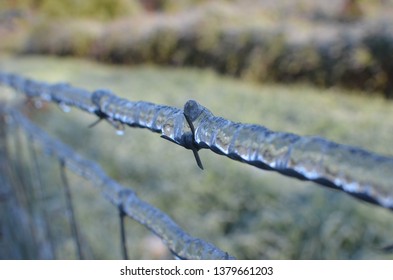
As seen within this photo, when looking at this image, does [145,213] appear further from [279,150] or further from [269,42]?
[269,42]

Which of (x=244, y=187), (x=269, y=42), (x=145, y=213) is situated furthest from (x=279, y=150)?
(x=269, y=42)

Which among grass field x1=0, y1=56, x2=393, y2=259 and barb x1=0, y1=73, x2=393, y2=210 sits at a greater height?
barb x1=0, y1=73, x2=393, y2=210

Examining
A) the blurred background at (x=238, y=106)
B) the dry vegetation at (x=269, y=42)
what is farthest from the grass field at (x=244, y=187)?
the dry vegetation at (x=269, y=42)

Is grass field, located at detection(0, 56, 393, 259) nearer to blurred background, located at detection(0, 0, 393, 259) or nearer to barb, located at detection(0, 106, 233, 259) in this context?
blurred background, located at detection(0, 0, 393, 259)

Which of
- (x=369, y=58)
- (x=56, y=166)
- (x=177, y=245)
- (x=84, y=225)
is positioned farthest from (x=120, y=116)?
(x=369, y=58)

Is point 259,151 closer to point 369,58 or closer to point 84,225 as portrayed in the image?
point 84,225

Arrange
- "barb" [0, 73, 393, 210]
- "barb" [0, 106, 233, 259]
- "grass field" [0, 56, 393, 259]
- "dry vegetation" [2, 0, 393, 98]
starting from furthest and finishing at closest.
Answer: "dry vegetation" [2, 0, 393, 98], "grass field" [0, 56, 393, 259], "barb" [0, 106, 233, 259], "barb" [0, 73, 393, 210]

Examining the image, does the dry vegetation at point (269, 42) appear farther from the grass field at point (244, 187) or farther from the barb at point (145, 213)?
the barb at point (145, 213)

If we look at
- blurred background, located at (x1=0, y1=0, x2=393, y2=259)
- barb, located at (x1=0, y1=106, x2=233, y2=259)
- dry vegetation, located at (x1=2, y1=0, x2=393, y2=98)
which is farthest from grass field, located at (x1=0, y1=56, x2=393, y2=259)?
barb, located at (x1=0, y1=106, x2=233, y2=259)
